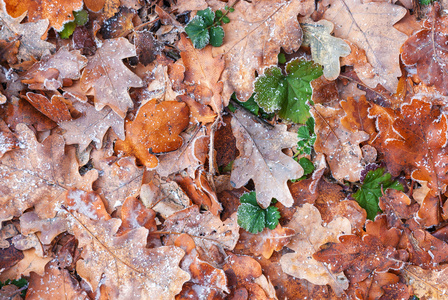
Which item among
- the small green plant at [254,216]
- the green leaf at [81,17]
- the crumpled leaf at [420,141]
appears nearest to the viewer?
the crumpled leaf at [420,141]

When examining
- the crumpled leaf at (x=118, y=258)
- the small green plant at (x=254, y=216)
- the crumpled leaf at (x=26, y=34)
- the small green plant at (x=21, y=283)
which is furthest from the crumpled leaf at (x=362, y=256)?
the crumpled leaf at (x=26, y=34)

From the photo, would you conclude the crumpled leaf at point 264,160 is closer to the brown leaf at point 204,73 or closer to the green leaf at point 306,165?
the green leaf at point 306,165

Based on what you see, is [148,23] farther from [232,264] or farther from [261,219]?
[232,264]

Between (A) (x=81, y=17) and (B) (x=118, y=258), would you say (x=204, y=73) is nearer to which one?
(A) (x=81, y=17)

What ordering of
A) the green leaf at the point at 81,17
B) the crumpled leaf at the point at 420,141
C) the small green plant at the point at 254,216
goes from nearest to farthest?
the crumpled leaf at the point at 420,141
the small green plant at the point at 254,216
the green leaf at the point at 81,17

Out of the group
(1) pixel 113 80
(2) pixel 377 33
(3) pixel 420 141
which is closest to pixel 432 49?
(2) pixel 377 33

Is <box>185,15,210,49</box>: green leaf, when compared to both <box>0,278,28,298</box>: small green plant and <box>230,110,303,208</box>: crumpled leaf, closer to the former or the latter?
<box>230,110,303,208</box>: crumpled leaf
